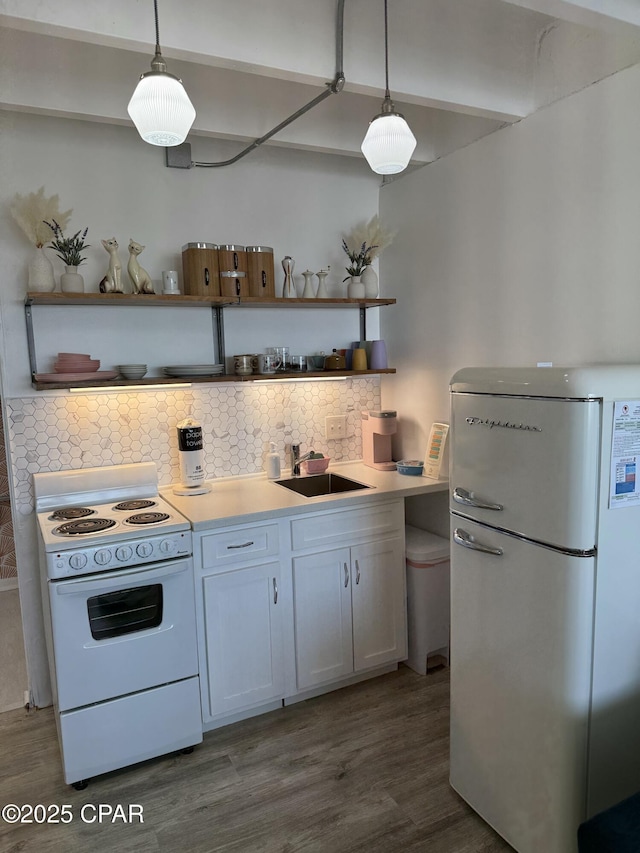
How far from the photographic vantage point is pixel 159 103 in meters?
1.71

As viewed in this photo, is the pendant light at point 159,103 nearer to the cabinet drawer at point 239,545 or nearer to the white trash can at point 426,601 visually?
the cabinet drawer at point 239,545

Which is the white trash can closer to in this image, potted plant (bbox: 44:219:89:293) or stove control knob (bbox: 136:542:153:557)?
stove control knob (bbox: 136:542:153:557)

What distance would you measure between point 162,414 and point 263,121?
58.9 inches

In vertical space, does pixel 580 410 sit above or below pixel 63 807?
above

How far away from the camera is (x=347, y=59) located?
231 centimetres

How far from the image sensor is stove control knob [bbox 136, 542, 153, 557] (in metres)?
2.37

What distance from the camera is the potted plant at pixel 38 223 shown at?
8.52 feet

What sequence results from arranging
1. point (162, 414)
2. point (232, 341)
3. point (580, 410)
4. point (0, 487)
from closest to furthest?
point (580, 410), point (162, 414), point (232, 341), point (0, 487)

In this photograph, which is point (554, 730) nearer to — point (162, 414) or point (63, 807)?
point (63, 807)

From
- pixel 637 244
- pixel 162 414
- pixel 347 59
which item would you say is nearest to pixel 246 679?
pixel 162 414

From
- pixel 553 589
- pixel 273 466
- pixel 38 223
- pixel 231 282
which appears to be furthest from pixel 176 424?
pixel 553 589

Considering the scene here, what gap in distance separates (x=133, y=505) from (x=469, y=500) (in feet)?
5.12

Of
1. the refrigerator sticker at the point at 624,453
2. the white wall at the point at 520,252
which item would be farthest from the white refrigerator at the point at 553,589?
the white wall at the point at 520,252

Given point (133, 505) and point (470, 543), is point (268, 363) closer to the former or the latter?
point (133, 505)
